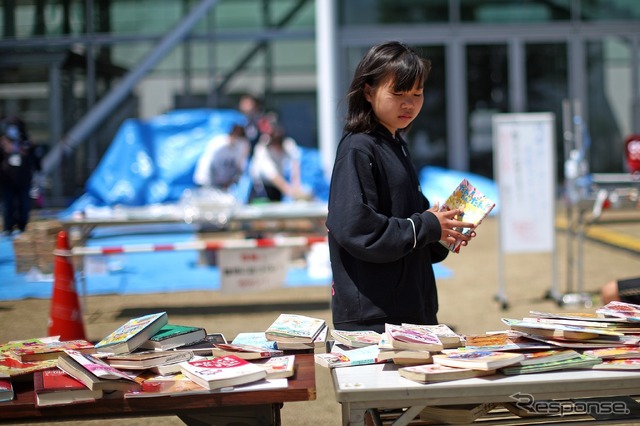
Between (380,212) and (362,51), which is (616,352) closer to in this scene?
(380,212)

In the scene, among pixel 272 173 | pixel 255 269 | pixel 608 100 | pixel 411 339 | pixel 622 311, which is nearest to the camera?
pixel 411 339

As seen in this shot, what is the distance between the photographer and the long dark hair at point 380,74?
10.4 feet

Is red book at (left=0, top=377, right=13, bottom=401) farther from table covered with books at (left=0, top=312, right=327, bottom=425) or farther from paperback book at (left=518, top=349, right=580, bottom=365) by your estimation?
paperback book at (left=518, top=349, right=580, bottom=365)

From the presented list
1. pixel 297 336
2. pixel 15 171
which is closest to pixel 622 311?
pixel 297 336

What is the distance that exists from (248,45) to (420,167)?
Answer: 4.95 metres

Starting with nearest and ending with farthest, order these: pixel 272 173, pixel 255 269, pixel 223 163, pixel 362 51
→ 1. pixel 255 269
2. pixel 272 173
3. pixel 223 163
4. pixel 362 51

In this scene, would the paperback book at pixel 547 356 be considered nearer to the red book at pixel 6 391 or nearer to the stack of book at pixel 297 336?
the stack of book at pixel 297 336

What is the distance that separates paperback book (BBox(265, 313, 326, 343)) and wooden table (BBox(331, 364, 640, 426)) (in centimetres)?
46

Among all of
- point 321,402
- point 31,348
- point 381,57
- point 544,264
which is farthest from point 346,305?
point 544,264

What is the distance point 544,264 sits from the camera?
11.2 m

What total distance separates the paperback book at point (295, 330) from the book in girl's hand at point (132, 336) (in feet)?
1.40

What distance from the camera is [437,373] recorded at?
269cm

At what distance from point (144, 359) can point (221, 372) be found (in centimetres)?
33

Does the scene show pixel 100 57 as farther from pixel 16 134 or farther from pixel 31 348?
pixel 31 348
